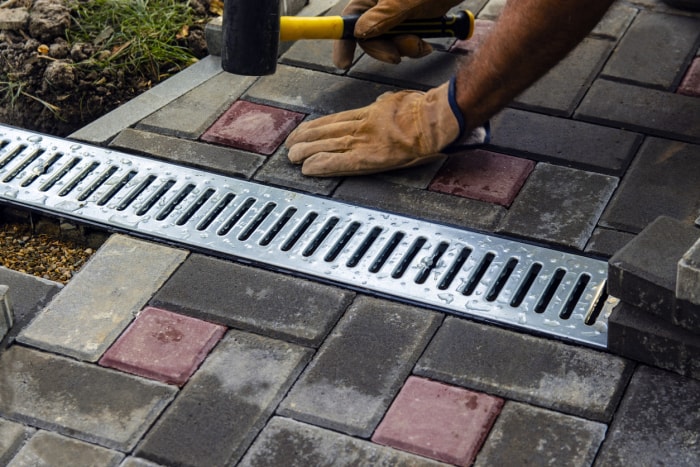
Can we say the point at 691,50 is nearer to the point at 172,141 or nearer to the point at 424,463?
the point at 172,141

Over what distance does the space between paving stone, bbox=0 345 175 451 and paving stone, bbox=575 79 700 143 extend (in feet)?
5.94

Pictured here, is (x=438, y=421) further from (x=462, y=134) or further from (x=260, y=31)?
(x=260, y=31)

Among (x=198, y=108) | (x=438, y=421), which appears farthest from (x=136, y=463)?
(x=198, y=108)

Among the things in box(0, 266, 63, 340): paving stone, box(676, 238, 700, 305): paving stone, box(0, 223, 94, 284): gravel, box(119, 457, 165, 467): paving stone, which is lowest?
box(0, 223, 94, 284): gravel

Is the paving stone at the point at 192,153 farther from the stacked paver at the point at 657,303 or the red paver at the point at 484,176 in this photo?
the stacked paver at the point at 657,303

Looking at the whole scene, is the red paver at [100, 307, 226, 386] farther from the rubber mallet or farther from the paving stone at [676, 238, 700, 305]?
the paving stone at [676, 238, 700, 305]

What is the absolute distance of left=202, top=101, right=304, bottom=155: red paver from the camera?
3463 millimetres

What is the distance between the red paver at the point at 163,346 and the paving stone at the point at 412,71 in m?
1.39

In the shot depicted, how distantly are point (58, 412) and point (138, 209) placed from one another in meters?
0.85

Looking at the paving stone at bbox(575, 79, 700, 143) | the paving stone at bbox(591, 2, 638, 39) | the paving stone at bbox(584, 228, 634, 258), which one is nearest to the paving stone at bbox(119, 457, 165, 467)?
the paving stone at bbox(584, 228, 634, 258)

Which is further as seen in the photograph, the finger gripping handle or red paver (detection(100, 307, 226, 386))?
the finger gripping handle

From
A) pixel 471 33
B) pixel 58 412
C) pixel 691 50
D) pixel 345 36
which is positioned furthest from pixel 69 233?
pixel 691 50

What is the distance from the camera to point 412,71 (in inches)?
151

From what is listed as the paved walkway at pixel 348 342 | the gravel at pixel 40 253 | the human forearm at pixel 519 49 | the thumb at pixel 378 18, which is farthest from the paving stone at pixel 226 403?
the thumb at pixel 378 18
